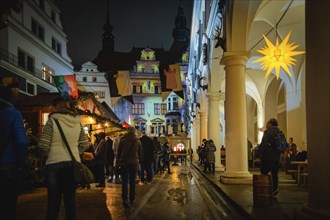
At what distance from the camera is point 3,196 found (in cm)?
402

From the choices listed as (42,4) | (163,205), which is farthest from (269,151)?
(42,4)

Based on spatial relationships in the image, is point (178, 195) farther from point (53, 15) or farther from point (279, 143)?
point (53, 15)

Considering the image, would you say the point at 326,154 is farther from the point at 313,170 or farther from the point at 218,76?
the point at 218,76

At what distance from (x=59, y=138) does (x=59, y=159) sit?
29 cm

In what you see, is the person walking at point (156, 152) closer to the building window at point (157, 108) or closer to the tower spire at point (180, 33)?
the building window at point (157, 108)

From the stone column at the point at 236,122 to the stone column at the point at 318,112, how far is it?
6937 mm

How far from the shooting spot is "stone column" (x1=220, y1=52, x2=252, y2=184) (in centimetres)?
1248

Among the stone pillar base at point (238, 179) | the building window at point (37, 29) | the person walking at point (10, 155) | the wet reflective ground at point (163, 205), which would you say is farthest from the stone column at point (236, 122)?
the building window at point (37, 29)

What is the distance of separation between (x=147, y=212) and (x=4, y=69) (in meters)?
26.5

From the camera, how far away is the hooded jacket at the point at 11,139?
4098 mm

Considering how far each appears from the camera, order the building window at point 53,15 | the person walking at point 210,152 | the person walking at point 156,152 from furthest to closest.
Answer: the building window at point 53,15 → the person walking at point 156,152 → the person walking at point 210,152

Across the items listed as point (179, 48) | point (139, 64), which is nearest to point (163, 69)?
point (139, 64)

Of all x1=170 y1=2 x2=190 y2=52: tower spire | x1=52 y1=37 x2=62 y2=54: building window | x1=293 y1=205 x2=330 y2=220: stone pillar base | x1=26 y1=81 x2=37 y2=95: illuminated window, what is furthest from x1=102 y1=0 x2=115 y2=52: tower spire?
x1=293 y1=205 x2=330 y2=220: stone pillar base

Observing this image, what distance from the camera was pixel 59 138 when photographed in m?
4.98
